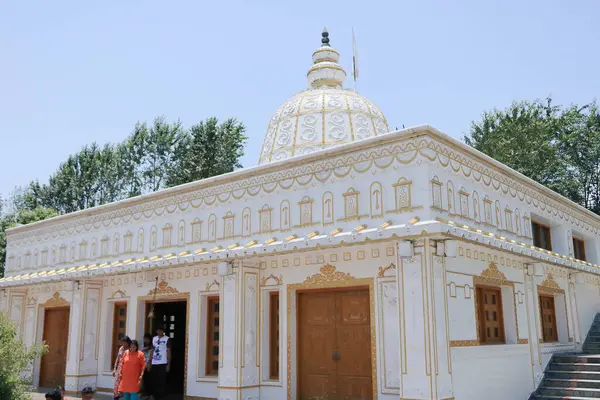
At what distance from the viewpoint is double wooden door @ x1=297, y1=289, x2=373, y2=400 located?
10.5 metres

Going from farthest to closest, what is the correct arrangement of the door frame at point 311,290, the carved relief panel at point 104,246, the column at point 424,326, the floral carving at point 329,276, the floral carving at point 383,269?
the carved relief panel at point 104,246, the floral carving at point 329,276, the door frame at point 311,290, the floral carving at point 383,269, the column at point 424,326

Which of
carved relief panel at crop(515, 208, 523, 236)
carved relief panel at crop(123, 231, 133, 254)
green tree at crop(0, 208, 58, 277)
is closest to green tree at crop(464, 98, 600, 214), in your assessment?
carved relief panel at crop(515, 208, 523, 236)

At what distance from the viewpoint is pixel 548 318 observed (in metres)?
13.7

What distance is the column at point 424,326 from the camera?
8.77 m

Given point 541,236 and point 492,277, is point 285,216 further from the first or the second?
point 541,236

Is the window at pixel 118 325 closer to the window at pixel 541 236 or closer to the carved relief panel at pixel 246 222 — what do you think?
the carved relief panel at pixel 246 222

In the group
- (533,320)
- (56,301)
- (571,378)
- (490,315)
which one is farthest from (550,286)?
(56,301)

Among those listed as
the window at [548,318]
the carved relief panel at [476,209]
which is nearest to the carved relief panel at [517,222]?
the carved relief panel at [476,209]

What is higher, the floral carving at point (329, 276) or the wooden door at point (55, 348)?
the floral carving at point (329, 276)

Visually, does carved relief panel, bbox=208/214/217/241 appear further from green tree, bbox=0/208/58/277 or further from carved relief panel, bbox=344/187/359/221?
green tree, bbox=0/208/58/277

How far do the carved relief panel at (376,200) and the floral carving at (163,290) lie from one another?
18.8 ft

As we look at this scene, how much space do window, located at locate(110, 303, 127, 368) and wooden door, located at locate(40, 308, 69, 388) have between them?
1.96 metres

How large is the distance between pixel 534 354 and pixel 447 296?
376 centimetres

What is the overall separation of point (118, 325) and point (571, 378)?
1090cm
